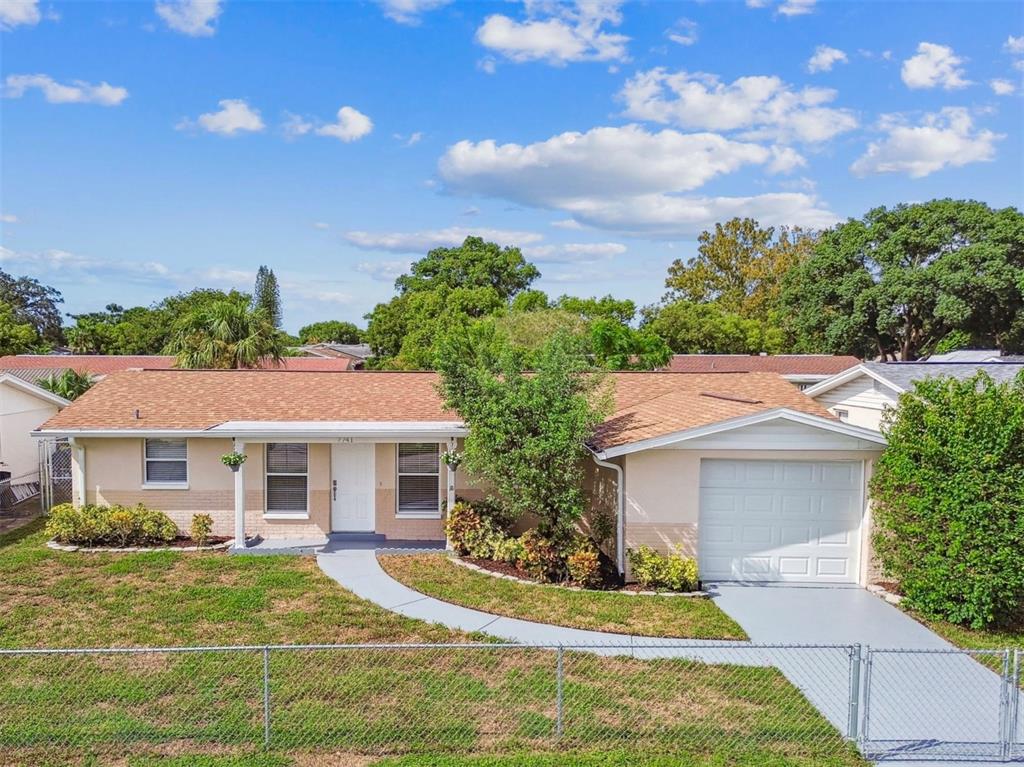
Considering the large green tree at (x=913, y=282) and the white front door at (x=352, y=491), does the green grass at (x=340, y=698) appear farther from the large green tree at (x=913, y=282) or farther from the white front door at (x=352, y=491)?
the large green tree at (x=913, y=282)

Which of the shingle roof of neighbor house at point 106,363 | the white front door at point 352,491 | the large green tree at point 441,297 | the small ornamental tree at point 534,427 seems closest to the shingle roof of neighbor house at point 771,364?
the large green tree at point 441,297

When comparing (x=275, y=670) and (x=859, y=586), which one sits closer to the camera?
(x=275, y=670)

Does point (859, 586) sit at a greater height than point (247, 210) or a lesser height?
lesser

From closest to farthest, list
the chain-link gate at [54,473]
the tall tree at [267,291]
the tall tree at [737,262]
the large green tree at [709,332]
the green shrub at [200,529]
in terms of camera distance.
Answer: the green shrub at [200,529], the chain-link gate at [54,473], the large green tree at [709,332], the tall tree at [737,262], the tall tree at [267,291]

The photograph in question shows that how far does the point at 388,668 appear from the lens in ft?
27.3

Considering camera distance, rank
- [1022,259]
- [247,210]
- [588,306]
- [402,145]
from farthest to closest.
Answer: [588,306], [1022,259], [247,210], [402,145]

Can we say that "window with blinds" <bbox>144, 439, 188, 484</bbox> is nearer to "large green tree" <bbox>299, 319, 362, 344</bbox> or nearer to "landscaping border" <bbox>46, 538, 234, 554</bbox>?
"landscaping border" <bbox>46, 538, 234, 554</bbox>

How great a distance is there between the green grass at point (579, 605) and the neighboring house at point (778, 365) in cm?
2715

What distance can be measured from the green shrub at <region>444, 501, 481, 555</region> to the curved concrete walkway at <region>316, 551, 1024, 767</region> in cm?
155

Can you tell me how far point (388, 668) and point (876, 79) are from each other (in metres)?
22.1

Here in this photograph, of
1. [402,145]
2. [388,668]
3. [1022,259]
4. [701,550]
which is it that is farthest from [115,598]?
[1022,259]

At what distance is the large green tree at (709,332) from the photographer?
5000 centimetres

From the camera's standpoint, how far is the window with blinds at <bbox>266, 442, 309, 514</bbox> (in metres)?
14.8

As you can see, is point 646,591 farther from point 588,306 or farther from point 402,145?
point 588,306
